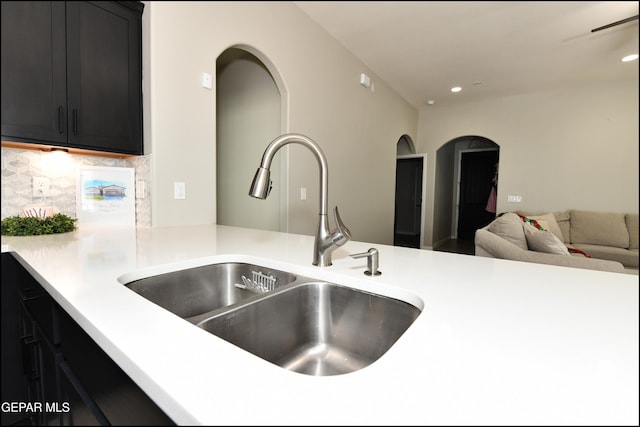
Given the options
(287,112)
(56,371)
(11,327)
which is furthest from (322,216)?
(287,112)

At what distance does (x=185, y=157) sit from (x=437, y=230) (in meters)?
4.21

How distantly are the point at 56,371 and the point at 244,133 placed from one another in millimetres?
Result: 1864

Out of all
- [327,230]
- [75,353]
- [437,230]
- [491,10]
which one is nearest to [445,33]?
[491,10]

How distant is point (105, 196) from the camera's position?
1283mm

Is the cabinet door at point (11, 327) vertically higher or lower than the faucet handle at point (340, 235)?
lower

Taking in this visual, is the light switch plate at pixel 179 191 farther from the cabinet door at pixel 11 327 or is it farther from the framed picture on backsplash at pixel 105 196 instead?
the cabinet door at pixel 11 327

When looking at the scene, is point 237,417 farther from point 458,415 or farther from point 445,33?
point 445,33

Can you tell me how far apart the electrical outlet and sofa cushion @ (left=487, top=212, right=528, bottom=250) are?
2293 mm

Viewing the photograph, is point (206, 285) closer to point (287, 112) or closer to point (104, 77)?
point (104, 77)

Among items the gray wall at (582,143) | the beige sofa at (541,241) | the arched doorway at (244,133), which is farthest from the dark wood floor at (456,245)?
the arched doorway at (244,133)

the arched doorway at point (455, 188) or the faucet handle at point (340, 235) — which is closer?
the faucet handle at point (340, 235)

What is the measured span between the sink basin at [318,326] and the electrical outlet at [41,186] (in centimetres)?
116

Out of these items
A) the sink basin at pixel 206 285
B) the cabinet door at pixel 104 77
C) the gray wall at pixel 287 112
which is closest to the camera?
the cabinet door at pixel 104 77

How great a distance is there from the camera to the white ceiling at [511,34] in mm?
467
